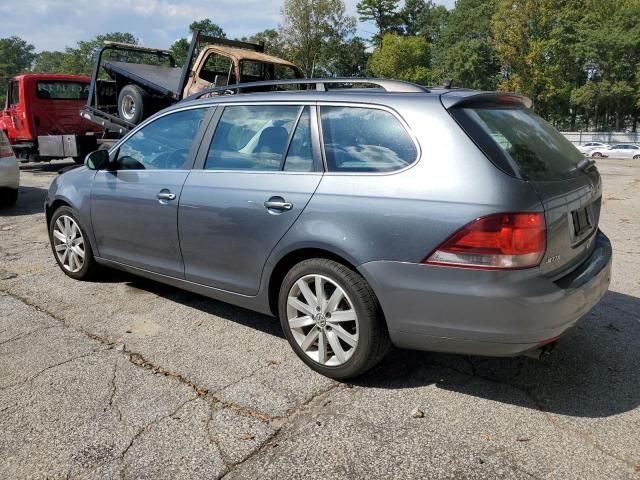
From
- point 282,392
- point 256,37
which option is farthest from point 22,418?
point 256,37

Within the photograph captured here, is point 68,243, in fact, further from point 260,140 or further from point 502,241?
point 502,241

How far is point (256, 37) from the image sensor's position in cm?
6219

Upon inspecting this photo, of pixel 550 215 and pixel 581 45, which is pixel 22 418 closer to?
pixel 550 215

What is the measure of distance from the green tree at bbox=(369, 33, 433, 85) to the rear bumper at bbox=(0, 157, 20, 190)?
50243mm

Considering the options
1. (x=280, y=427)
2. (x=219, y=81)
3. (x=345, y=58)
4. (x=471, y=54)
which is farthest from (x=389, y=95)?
(x=345, y=58)

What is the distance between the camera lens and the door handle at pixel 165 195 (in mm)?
3728

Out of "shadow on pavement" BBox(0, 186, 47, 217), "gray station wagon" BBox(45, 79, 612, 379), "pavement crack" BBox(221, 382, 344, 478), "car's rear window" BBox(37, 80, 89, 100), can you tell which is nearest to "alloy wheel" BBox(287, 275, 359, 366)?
"gray station wagon" BBox(45, 79, 612, 379)

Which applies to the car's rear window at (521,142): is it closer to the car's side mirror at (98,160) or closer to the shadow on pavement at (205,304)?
the shadow on pavement at (205,304)

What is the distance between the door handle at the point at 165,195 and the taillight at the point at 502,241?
2089mm

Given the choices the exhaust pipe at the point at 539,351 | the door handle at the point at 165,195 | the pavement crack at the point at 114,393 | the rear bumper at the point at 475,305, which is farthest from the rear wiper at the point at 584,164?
the pavement crack at the point at 114,393

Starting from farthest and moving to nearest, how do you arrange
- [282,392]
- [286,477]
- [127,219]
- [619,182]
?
[619,182] < [127,219] < [282,392] < [286,477]

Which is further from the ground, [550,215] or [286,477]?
[550,215]

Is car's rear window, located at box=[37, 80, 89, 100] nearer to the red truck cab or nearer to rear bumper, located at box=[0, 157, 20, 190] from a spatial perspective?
the red truck cab

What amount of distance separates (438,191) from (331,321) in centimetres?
95
